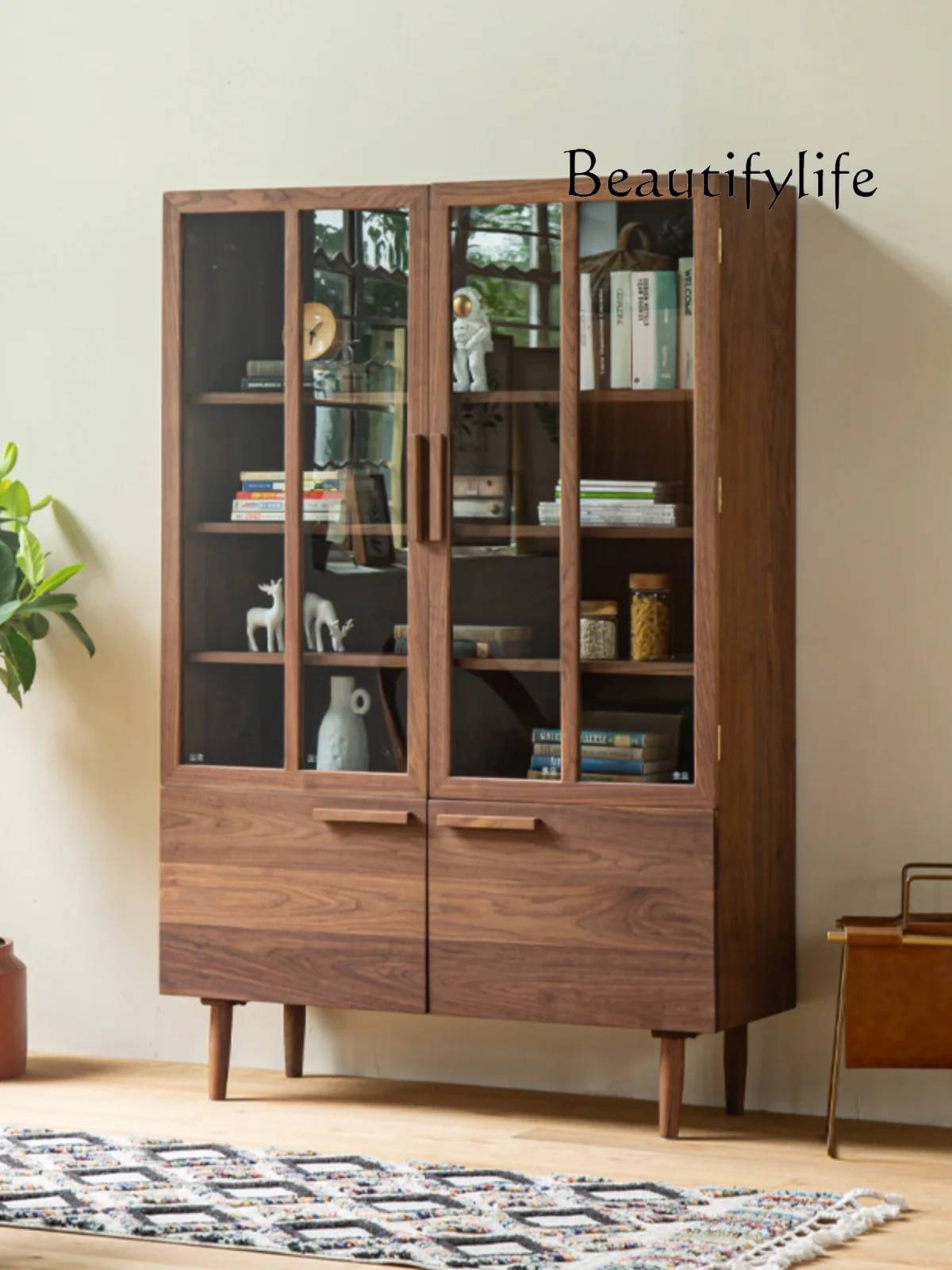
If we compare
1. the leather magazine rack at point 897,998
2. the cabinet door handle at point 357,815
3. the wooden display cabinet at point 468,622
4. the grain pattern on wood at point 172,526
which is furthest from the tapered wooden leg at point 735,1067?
the grain pattern on wood at point 172,526

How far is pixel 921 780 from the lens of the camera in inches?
148

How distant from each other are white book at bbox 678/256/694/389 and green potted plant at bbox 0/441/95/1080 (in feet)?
4.76

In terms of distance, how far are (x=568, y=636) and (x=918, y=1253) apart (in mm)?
1264

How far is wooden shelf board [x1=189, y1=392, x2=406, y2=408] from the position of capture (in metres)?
3.76

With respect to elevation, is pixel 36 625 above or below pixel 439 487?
below

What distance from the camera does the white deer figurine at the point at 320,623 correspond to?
3.80 m

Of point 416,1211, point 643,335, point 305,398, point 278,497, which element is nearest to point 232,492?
point 278,497

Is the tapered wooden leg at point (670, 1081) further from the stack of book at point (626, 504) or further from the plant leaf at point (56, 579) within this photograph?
the plant leaf at point (56, 579)

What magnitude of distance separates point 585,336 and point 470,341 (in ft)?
0.77

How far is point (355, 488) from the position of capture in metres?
3.79

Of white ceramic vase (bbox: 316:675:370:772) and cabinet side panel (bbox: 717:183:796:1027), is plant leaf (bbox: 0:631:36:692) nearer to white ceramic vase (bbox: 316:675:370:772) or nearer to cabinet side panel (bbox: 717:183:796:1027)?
white ceramic vase (bbox: 316:675:370:772)

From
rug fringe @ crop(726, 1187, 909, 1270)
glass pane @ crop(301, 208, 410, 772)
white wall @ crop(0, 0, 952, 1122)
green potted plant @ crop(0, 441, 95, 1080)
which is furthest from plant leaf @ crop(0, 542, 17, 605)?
rug fringe @ crop(726, 1187, 909, 1270)

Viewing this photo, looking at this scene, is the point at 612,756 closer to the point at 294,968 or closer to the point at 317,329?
the point at 294,968

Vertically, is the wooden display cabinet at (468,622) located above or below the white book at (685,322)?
below
